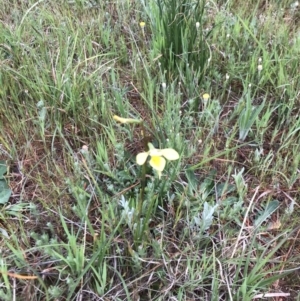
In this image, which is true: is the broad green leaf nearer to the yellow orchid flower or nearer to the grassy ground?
the grassy ground

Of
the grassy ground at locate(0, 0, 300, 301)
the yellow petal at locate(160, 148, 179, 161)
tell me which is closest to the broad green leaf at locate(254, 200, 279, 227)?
the grassy ground at locate(0, 0, 300, 301)

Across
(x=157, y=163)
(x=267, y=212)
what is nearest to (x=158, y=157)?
(x=157, y=163)

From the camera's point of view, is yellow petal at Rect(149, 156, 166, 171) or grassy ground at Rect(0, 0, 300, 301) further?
grassy ground at Rect(0, 0, 300, 301)

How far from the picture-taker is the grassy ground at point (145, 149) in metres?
1.11

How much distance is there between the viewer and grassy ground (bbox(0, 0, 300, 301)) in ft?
3.63

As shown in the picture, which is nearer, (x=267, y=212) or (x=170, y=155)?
(x=170, y=155)

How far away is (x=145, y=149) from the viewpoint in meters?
1.04

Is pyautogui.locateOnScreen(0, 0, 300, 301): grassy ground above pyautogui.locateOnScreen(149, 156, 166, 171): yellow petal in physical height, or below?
below

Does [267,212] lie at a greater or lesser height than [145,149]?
lesser

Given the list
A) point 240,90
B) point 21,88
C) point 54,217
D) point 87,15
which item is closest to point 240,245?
point 54,217

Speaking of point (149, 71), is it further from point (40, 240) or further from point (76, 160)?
point (40, 240)

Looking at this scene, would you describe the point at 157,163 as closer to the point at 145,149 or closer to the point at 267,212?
the point at 145,149

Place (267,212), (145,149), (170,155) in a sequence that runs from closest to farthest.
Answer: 1. (170,155)
2. (145,149)
3. (267,212)

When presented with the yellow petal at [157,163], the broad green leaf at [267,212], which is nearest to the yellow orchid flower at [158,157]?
the yellow petal at [157,163]
